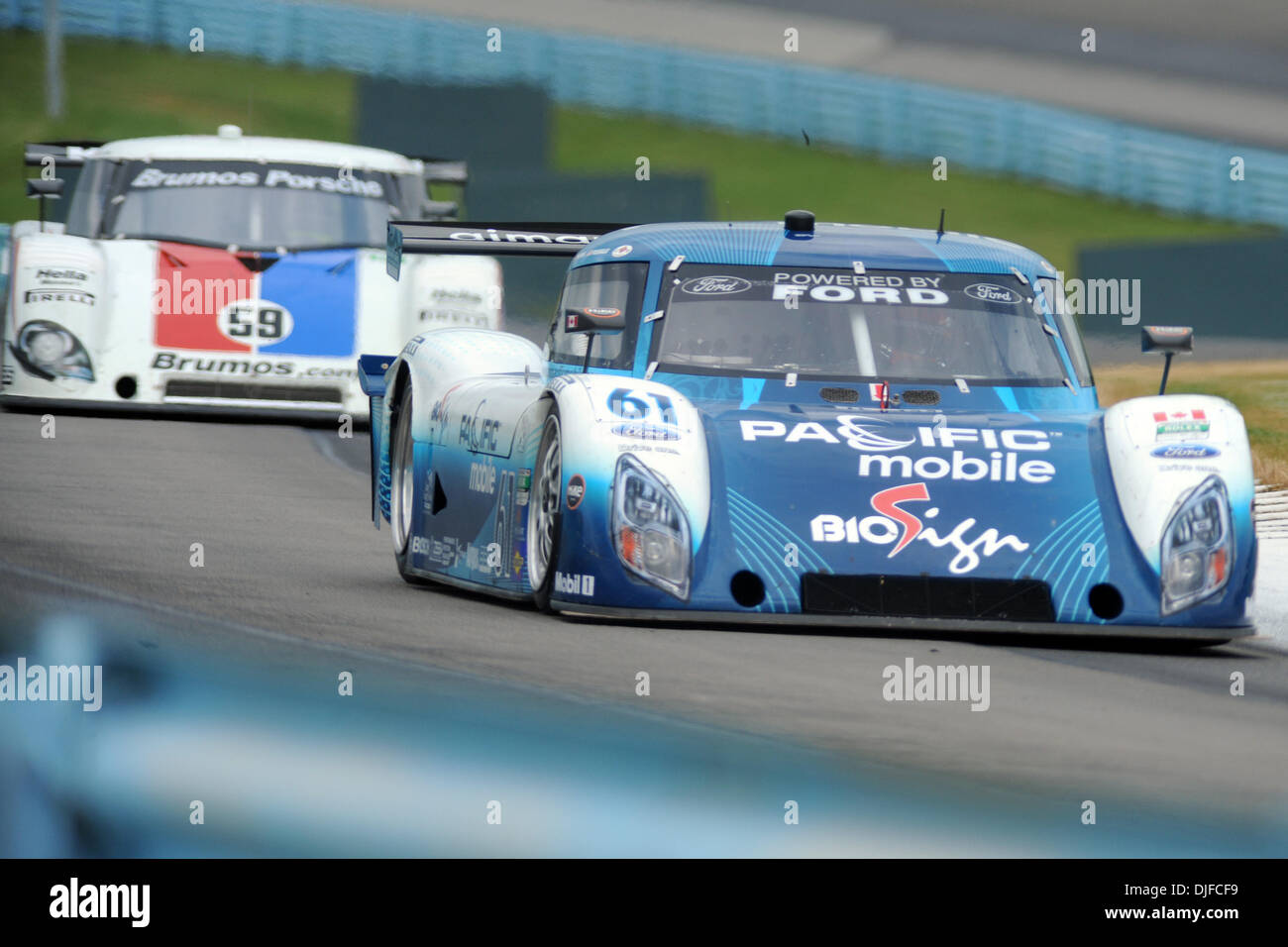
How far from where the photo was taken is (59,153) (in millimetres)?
16250

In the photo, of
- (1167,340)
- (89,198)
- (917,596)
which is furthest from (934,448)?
(89,198)

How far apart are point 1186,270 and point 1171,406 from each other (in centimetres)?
1710

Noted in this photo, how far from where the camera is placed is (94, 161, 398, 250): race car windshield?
51.2ft

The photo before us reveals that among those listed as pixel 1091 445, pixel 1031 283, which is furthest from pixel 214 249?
pixel 1091 445

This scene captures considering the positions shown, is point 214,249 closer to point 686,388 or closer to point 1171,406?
A: point 686,388

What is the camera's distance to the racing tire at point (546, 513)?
7848 millimetres

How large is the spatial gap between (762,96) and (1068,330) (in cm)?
3504

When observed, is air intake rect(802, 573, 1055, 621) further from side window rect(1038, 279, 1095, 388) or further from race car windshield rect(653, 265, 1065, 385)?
side window rect(1038, 279, 1095, 388)

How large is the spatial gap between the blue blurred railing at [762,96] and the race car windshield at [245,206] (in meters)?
24.3

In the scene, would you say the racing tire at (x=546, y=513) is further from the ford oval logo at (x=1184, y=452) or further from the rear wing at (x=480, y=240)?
the rear wing at (x=480, y=240)

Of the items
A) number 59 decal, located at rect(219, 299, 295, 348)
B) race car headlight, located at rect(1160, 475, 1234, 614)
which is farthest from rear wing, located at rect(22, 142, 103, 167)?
race car headlight, located at rect(1160, 475, 1234, 614)

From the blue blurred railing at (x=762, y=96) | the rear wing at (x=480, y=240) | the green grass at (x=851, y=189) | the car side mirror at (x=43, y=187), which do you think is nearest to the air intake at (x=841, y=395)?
the rear wing at (x=480, y=240)

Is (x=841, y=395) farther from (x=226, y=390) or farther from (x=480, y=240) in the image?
(x=226, y=390)

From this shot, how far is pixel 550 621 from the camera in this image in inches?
311
